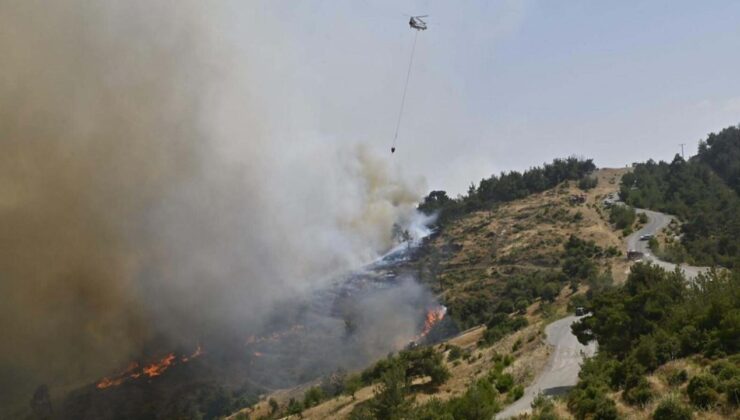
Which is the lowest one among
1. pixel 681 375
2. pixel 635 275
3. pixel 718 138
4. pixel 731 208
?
pixel 681 375

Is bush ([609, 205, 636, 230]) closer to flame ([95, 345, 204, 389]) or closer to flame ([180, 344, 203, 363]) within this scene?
flame ([180, 344, 203, 363])

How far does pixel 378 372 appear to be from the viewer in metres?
36.8

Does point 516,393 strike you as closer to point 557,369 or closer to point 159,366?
point 557,369

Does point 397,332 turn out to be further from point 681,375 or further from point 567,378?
point 681,375

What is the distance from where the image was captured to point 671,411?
16281 millimetres

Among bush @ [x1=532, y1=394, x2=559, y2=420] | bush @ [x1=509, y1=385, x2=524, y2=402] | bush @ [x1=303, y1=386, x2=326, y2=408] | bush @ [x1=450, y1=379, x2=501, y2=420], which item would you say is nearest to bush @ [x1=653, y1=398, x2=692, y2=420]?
bush @ [x1=532, y1=394, x2=559, y2=420]

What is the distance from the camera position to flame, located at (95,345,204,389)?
5225cm

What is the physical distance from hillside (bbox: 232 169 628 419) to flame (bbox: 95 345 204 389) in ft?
35.0

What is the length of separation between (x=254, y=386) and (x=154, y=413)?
31.3 feet

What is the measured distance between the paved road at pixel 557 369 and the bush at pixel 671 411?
676 cm

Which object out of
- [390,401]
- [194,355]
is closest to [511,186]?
[194,355]

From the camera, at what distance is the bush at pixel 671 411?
1596cm

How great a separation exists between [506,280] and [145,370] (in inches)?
1791

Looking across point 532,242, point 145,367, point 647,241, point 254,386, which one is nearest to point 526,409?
point 254,386
